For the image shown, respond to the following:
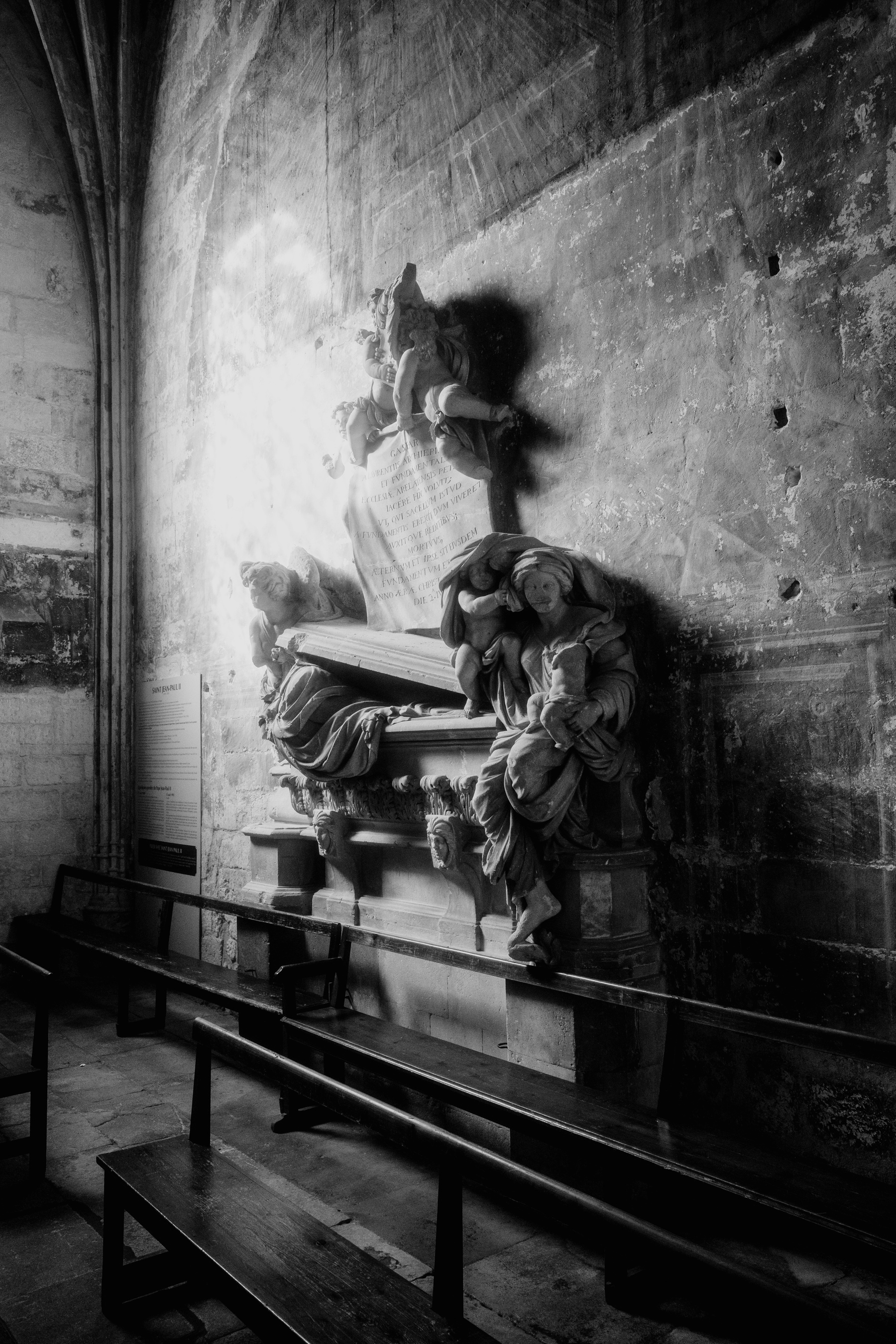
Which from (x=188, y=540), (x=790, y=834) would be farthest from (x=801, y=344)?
(x=188, y=540)

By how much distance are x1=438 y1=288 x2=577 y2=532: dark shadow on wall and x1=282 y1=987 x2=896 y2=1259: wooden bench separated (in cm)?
208

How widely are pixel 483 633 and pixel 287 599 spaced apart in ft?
5.78

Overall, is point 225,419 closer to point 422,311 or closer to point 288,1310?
point 422,311

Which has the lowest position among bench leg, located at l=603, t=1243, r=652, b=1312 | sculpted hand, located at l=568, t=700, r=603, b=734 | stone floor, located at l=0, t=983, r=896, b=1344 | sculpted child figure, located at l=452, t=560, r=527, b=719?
stone floor, located at l=0, t=983, r=896, b=1344

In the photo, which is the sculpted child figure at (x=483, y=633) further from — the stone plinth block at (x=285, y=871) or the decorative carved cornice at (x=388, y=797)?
the stone plinth block at (x=285, y=871)

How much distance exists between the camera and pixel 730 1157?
238cm

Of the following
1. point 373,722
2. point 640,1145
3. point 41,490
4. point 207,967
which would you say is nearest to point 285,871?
point 207,967

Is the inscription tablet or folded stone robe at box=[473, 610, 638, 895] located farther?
the inscription tablet

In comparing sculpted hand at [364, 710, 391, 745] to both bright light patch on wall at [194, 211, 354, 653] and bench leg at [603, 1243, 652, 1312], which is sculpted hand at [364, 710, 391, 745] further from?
bench leg at [603, 1243, 652, 1312]

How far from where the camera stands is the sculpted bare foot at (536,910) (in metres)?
3.24

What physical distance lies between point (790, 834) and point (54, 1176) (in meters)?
2.57

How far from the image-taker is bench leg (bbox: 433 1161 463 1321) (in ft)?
5.75

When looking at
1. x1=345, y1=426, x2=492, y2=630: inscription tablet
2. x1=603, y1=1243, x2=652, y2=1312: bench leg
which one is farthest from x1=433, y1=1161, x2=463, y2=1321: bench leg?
x1=345, y1=426, x2=492, y2=630: inscription tablet

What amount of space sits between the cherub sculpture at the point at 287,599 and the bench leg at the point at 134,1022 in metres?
1.68
